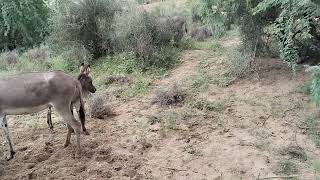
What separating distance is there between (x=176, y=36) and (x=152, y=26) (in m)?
1.22

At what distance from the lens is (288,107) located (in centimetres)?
775

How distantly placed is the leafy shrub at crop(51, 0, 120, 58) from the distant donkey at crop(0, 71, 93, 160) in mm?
5250

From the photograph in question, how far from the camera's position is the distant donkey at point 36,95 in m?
6.32

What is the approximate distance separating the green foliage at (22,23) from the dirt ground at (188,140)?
22.8ft

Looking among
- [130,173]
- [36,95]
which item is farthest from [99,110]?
[130,173]

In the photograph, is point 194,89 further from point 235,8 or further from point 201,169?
point 201,169

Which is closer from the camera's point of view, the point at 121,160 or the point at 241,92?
the point at 121,160

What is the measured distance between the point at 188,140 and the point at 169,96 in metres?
1.60

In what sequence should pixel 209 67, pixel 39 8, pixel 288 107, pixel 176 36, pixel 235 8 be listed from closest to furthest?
pixel 288 107 → pixel 235 8 → pixel 209 67 → pixel 176 36 → pixel 39 8

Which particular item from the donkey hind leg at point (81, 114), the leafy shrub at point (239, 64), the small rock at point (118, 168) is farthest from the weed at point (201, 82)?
the small rock at point (118, 168)

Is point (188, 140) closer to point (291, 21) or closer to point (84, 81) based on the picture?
point (84, 81)

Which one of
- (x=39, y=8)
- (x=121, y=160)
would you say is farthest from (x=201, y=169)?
(x=39, y=8)

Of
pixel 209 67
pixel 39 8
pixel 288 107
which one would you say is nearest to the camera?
pixel 288 107

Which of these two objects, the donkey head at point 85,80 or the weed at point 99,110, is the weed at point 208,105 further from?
the donkey head at point 85,80
